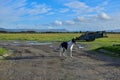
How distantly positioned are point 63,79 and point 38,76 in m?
1.46

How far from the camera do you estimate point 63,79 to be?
41.5 ft

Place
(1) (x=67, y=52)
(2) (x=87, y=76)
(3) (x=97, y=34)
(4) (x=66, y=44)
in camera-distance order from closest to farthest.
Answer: (2) (x=87, y=76) → (4) (x=66, y=44) → (1) (x=67, y=52) → (3) (x=97, y=34)

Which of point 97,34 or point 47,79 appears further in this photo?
point 97,34

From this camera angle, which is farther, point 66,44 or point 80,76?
point 66,44

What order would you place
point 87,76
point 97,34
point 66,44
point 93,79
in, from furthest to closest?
point 97,34 < point 66,44 < point 87,76 < point 93,79

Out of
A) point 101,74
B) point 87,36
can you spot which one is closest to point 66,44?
point 101,74

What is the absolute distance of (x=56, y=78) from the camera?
12992 mm

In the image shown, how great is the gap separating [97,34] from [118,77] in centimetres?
5290

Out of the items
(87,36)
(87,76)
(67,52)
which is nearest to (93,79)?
(87,76)

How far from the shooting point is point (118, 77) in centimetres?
1302

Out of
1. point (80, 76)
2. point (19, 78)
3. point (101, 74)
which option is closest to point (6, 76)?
point (19, 78)

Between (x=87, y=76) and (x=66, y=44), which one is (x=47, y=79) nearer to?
(x=87, y=76)

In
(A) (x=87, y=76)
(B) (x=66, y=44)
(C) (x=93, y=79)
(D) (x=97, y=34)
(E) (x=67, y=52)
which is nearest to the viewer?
(C) (x=93, y=79)

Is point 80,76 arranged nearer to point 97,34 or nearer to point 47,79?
point 47,79
